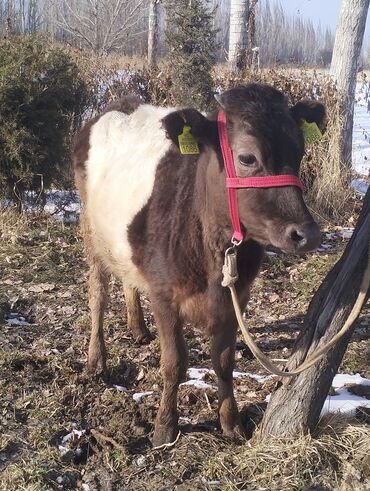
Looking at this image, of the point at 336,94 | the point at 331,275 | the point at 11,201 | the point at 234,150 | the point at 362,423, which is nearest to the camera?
the point at 234,150

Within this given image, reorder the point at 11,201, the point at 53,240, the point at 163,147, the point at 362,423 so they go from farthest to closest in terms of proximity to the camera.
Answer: the point at 11,201 → the point at 53,240 → the point at 163,147 → the point at 362,423

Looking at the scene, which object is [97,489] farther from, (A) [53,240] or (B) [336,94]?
(B) [336,94]

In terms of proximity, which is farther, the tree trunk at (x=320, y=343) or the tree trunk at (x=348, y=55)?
the tree trunk at (x=348, y=55)

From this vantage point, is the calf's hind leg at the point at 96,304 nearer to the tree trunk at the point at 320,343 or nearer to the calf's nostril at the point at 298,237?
the tree trunk at the point at 320,343

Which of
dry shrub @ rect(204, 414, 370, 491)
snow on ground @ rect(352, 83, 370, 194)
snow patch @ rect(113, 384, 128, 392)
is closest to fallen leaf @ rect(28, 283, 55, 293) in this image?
snow patch @ rect(113, 384, 128, 392)

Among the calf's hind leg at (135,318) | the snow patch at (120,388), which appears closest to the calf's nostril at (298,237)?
the snow patch at (120,388)

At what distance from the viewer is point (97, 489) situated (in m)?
3.24

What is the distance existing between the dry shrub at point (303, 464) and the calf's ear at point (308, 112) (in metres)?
1.72

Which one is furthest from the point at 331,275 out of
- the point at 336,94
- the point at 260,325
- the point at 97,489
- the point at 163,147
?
the point at 336,94

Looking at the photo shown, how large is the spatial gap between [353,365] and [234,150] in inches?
88.4

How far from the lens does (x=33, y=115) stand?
763 centimetres

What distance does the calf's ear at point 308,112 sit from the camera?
3.41 m

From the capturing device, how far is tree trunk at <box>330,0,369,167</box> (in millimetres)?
9273

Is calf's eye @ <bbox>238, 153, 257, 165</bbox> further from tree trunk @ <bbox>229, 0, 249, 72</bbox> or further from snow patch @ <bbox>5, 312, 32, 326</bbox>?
tree trunk @ <bbox>229, 0, 249, 72</bbox>
